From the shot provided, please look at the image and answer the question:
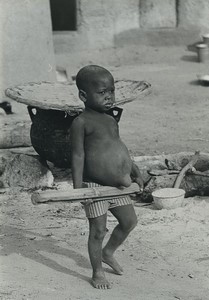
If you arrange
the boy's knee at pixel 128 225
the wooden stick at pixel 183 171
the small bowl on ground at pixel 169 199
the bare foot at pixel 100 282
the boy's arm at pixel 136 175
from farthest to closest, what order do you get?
→ 1. the wooden stick at pixel 183 171
2. the small bowl on ground at pixel 169 199
3. the boy's arm at pixel 136 175
4. the boy's knee at pixel 128 225
5. the bare foot at pixel 100 282

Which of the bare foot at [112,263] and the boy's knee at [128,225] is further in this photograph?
the bare foot at [112,263]

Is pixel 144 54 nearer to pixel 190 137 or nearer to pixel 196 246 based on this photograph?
pixel 190 137

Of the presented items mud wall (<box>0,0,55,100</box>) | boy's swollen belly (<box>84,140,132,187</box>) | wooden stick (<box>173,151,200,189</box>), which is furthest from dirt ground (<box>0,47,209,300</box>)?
mud wall (<box>0,0,55,100</box>)

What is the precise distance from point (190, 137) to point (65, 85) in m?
1.74

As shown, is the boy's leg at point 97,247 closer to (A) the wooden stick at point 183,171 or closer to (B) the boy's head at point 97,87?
(B) the boy's head at point 97,87

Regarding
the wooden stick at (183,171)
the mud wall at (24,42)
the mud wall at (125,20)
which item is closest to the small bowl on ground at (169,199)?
the wooden stick at (183,171)

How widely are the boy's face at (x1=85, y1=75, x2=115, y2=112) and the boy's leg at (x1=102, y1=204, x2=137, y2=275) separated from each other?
0.68m

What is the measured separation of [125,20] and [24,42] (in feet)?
12.8

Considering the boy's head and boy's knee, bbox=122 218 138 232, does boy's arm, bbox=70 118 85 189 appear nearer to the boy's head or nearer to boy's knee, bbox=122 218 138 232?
the boy's head

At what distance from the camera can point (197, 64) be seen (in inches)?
507

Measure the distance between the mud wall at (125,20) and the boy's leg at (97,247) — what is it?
8684 millimetres

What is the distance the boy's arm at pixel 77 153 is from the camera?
4.85 meters

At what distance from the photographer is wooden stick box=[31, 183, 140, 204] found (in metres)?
4.58

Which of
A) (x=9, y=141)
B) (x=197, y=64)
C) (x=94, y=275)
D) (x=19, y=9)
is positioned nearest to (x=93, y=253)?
(x=94, y=275)
